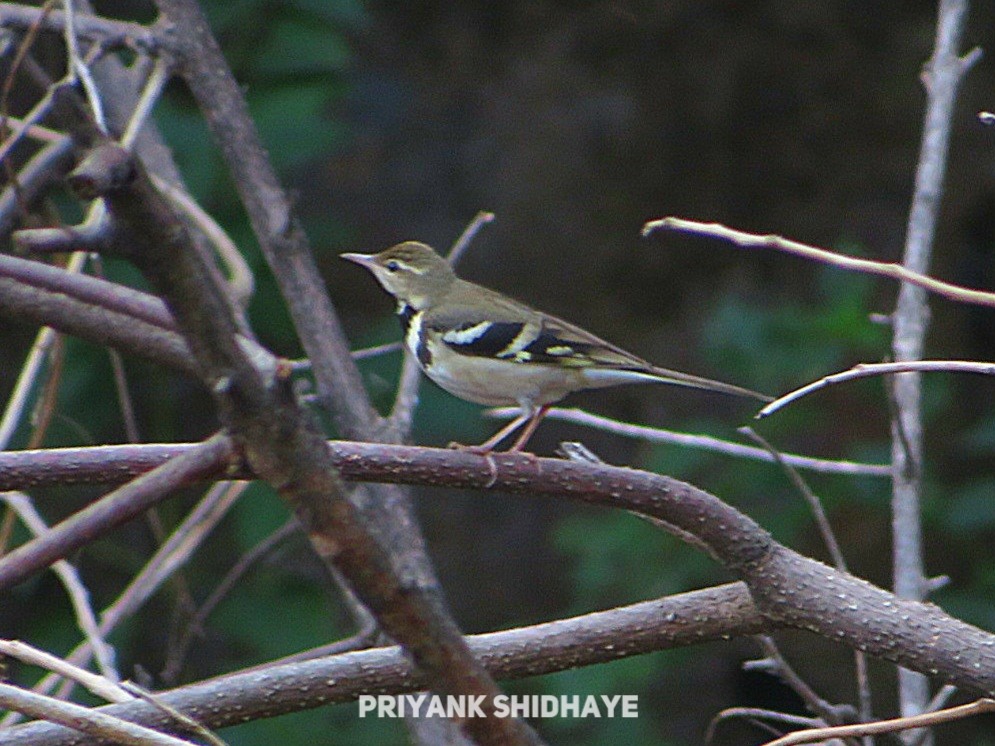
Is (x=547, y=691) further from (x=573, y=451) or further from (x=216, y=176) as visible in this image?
(x=573, y=451)

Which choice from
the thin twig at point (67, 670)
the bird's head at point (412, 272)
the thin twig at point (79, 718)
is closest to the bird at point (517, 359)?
the bird's head at point (412, 272)

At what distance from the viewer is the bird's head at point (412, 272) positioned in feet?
12.2

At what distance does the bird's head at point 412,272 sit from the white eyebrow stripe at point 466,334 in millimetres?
315

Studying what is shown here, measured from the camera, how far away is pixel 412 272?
12.5 ft

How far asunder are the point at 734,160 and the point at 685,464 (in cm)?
213

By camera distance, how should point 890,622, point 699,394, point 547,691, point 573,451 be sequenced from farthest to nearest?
point 699,394
point 547,691
point 573,451
point 890,622

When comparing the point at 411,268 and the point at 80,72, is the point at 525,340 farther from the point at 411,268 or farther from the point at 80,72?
the point at 80,72

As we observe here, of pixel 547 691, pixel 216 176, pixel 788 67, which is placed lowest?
pixel 547 691

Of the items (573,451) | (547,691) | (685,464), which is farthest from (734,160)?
(573,451)

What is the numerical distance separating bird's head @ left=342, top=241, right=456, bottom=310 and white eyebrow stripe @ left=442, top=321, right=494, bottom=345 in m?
0.32

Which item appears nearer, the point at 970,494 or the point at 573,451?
the point at 573,451

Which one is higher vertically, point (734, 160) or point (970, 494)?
point (734, 160)

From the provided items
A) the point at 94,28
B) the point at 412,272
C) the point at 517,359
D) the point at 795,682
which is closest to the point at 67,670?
the point at 795,682

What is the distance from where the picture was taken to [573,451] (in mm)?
2283
